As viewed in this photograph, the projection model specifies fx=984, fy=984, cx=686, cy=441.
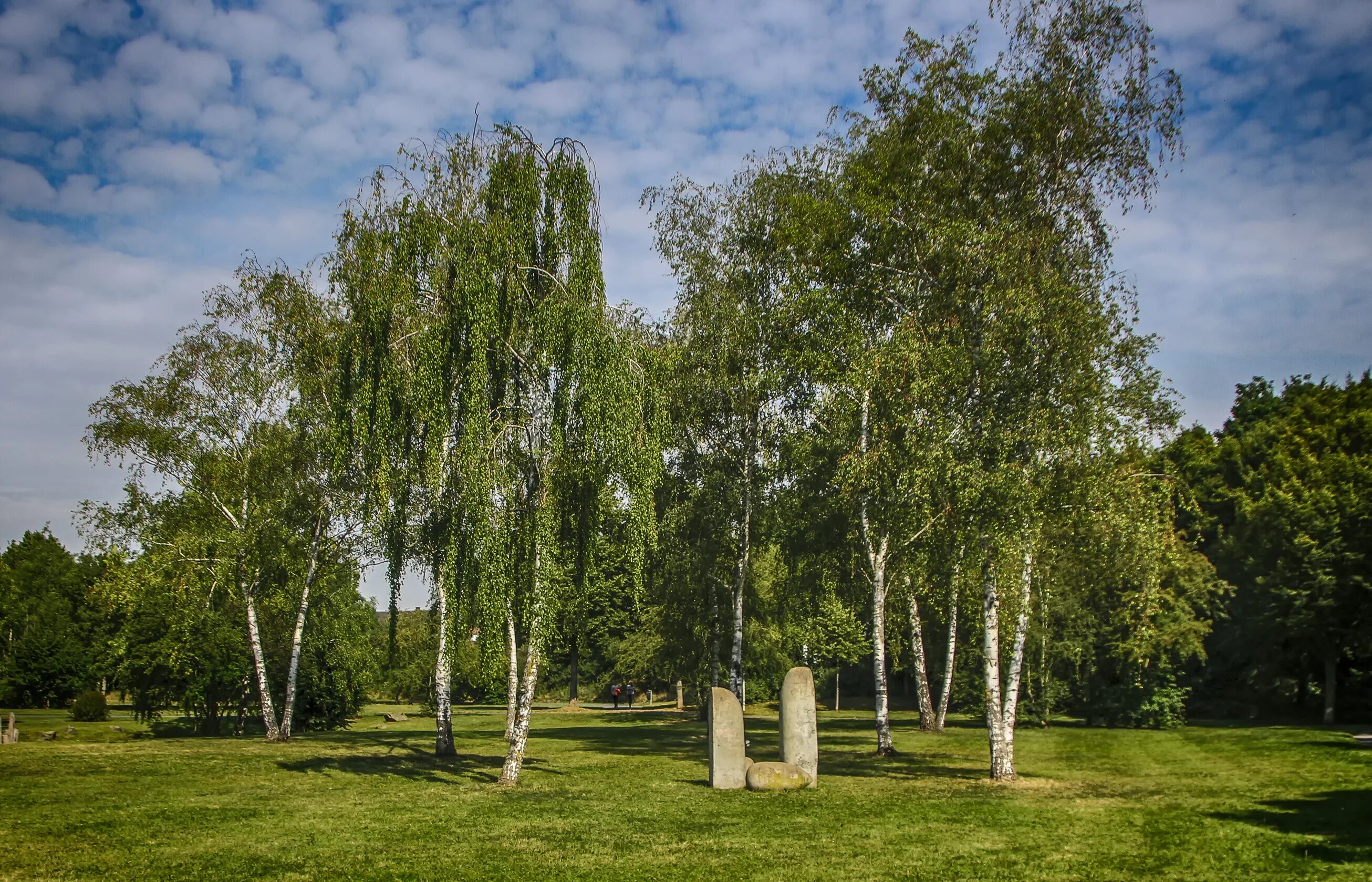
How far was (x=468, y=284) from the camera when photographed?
17.7 metres

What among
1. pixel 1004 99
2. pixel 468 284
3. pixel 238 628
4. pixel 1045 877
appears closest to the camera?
pixel 1045 877

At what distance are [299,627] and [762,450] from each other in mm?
15204

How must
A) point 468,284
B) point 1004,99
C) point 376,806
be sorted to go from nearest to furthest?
point 376,806, point 468,284, point 1004,99

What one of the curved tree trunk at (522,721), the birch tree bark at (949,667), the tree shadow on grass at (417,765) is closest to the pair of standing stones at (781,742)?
the curved tree trunk at (522,721)

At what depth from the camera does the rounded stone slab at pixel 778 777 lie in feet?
57.7

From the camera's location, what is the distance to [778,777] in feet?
57.9

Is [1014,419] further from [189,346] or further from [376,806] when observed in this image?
[189,346]

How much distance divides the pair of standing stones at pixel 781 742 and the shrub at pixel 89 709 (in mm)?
33217

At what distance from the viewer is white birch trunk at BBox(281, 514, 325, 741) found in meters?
29.5

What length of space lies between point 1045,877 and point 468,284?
12952 millimetres

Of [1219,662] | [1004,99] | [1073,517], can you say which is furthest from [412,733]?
[1219,662]

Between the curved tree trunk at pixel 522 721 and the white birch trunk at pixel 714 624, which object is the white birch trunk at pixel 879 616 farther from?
the curved tree trunk at pixel 522 721

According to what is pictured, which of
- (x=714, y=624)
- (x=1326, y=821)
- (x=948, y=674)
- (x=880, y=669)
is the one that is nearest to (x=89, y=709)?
(x=714, y=624)

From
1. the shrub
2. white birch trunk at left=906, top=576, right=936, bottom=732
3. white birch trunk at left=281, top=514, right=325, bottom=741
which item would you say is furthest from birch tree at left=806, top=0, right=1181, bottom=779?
the shrub
